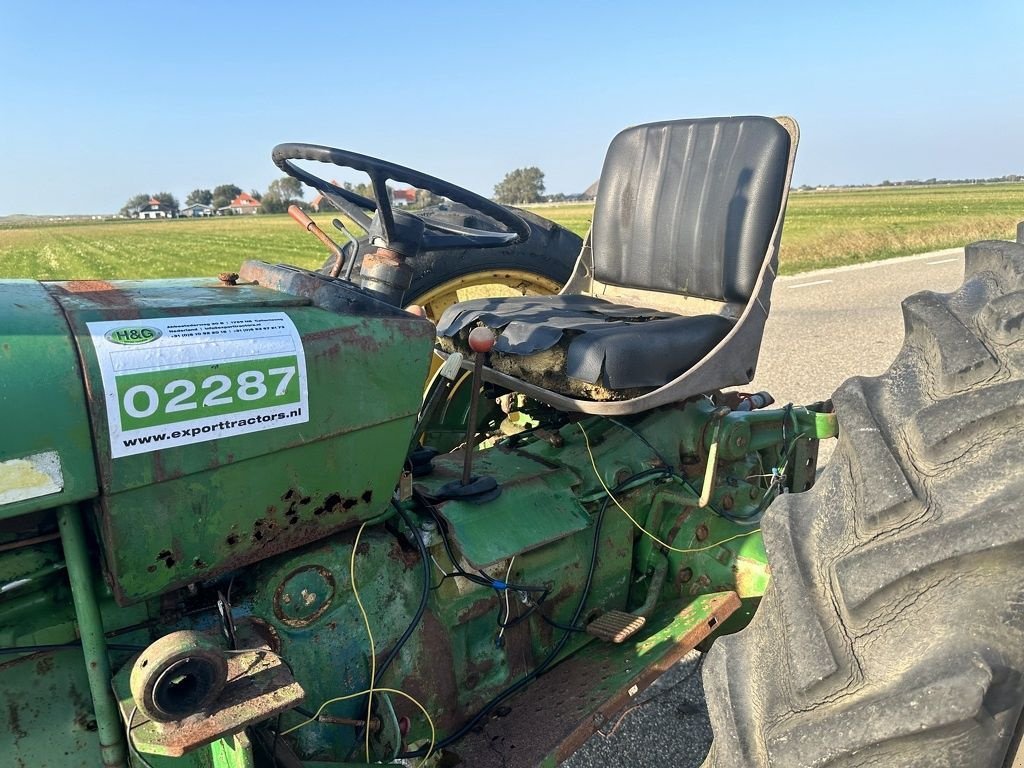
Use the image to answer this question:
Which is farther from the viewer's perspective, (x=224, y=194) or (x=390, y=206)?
(x=224, y=194)

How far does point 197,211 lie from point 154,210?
13649mm

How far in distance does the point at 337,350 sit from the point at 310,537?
389 millimetres

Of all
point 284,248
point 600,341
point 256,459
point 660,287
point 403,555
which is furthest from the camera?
point 284,248

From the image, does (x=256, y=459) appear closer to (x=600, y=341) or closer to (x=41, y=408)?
(x=41, y=408)

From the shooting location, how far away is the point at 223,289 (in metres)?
1.64

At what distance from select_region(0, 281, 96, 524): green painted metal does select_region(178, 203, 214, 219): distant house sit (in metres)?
84.4

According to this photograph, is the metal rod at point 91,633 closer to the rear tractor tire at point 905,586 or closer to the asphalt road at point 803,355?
the rear tractor tire at point 905,586

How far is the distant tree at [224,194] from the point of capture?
79375 mm

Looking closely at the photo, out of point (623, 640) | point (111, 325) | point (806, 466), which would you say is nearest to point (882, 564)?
point (623, 640)

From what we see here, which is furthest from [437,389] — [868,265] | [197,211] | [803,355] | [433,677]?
[197,211]


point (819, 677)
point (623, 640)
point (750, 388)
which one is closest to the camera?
point (819, 677)

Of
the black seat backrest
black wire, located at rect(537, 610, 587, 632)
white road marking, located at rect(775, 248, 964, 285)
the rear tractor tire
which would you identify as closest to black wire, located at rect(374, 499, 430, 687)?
black wire, located at rect(537, 610, 587, 632)

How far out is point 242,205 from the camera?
254 feet

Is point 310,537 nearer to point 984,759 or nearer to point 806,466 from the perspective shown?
point 984,759
